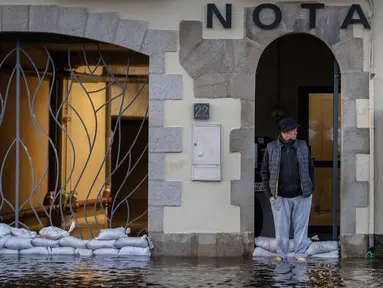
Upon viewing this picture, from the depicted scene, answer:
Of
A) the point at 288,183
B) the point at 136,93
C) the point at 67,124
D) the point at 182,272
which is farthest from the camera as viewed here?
the point at 67,124

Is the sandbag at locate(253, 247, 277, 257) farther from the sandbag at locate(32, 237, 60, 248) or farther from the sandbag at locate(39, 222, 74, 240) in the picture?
the sandbag at locate(32, 237, 60, 248)

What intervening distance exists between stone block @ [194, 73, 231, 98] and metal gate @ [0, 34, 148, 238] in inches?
34.7

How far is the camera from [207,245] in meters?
12.5

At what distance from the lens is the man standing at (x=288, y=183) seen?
→ 1184cm

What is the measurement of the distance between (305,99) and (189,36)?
3754mm

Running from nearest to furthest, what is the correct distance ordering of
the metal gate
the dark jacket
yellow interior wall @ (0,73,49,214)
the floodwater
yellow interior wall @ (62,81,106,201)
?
the floodwater < the dark jacket < the metal gate < yellow interior wall @ (0,73,49,214) < yellow interior wall @ (62,81,106,201)

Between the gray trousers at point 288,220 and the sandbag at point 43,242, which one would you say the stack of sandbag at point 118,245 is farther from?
the gray trousers at point 288,220

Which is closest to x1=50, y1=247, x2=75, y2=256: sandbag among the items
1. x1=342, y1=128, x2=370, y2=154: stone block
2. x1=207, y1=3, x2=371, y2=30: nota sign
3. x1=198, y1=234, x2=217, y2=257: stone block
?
x1=198, y1=234, x2=217, y2=257: stone block

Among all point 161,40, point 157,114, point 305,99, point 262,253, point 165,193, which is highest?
point 161,40

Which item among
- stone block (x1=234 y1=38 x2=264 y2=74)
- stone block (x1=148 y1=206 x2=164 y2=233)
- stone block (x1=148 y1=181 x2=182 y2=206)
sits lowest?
stone block (x1=148 y1=206 x2=164 y2=233)

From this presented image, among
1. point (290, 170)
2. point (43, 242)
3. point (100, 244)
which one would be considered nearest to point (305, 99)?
point (290, 170)

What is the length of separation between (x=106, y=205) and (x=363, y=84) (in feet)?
17.8

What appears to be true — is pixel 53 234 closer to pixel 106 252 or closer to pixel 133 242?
pixel 106 252

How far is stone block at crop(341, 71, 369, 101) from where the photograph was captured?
41.1 ft
